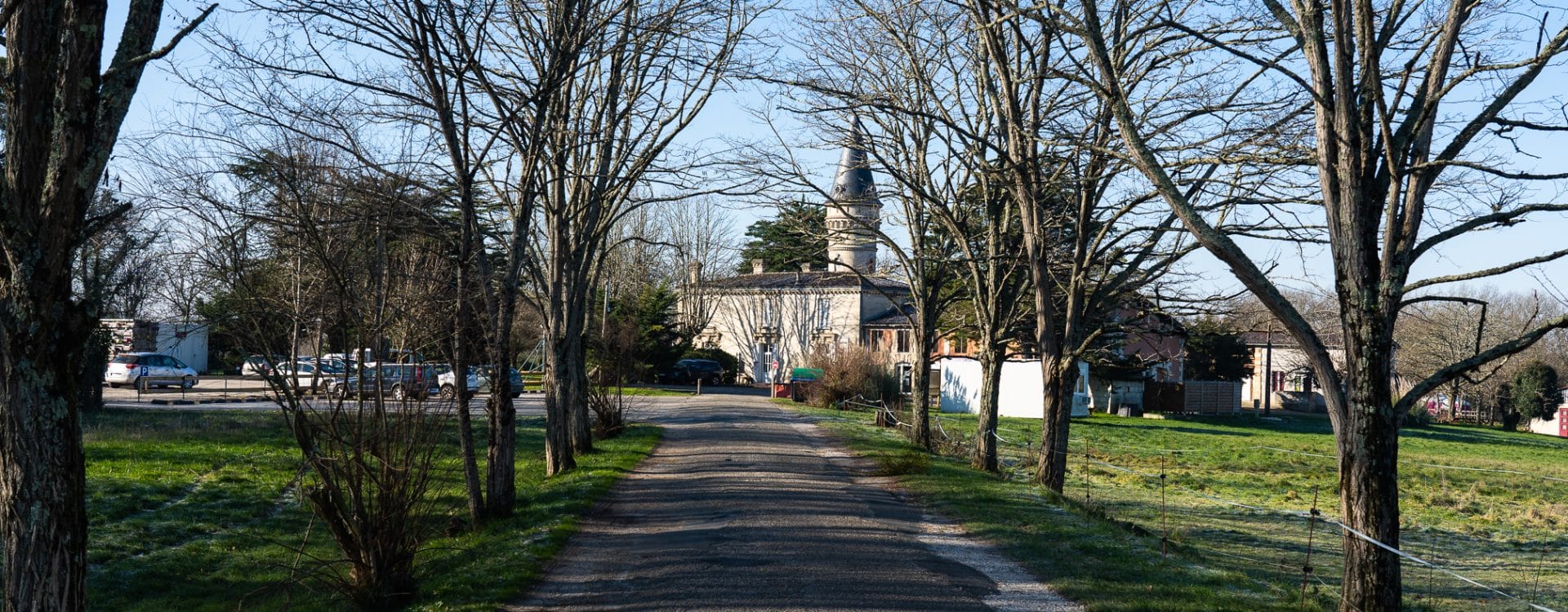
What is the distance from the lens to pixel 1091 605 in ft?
26.3

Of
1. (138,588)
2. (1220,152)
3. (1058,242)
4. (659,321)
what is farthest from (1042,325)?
(659,321)

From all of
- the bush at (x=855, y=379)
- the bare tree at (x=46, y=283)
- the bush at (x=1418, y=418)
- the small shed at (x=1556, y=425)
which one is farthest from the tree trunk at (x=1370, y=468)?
the small shed at (x=1556, y=425)

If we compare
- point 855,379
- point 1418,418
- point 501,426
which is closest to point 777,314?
point 855,379

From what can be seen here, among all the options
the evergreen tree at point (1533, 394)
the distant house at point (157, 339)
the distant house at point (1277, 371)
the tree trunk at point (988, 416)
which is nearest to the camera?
the tree trunk at point (988, 416)

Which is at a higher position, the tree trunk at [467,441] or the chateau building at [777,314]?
the chateau building at [777,314]

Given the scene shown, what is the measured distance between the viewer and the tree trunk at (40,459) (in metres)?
5.70

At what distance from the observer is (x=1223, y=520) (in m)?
18.1

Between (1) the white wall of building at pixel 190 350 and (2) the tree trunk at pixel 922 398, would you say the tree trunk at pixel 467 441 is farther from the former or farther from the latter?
(1) the white wall of building at pixel 190 350

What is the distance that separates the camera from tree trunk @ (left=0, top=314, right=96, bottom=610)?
5.70 meters

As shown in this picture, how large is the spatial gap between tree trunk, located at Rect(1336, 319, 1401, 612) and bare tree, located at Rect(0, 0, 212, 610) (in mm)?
7474

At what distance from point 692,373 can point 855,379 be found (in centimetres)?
2147

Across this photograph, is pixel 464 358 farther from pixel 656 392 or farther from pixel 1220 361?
pixel 1220 361

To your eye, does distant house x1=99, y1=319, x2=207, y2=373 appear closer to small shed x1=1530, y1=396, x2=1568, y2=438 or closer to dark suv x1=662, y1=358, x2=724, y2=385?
dark suv x1=662, y1=358, x2=724, y2=385

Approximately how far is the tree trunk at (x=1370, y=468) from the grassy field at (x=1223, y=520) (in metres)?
0.85
